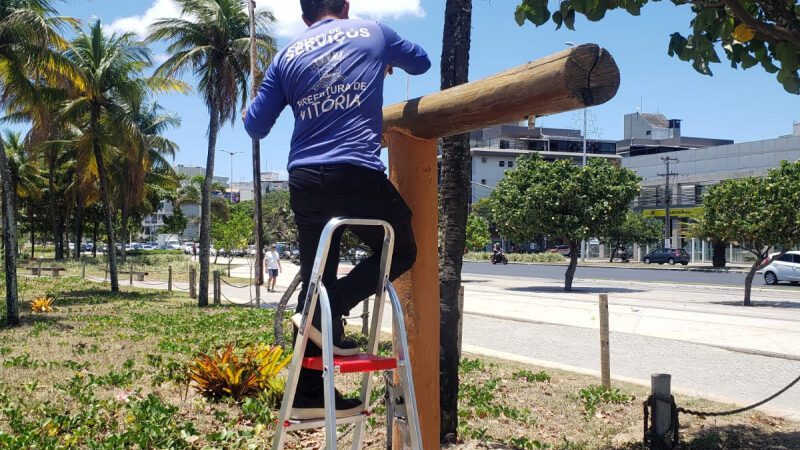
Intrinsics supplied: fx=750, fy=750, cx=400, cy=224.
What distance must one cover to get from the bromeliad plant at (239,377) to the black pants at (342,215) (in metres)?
3.26

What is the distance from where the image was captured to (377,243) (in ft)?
10.6

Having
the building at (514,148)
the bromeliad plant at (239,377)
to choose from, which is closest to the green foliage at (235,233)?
the bromeliad plant at (239,377)

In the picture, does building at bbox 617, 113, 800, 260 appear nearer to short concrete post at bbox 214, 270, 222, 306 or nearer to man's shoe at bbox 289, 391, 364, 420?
short concrete post at bbox 214, 270, 222, 306

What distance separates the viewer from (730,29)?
4953 millimetres

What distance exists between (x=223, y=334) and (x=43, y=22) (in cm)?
747

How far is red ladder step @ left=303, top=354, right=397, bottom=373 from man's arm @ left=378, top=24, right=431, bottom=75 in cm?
135

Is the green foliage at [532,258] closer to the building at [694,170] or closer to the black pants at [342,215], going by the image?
the building at [694,170]

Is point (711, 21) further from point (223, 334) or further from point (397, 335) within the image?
point (223, 334)

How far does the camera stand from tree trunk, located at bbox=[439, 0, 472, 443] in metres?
5.19

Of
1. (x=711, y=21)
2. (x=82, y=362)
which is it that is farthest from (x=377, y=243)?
(x=82, y=362)

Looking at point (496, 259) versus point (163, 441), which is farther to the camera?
point (496, 259)

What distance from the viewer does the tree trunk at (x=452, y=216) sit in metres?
5.19

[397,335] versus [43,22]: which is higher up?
[43,22]

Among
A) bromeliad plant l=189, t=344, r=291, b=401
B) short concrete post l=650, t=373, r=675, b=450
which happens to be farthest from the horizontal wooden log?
bromeliad plant l=189, t=344, r=291, b=401
